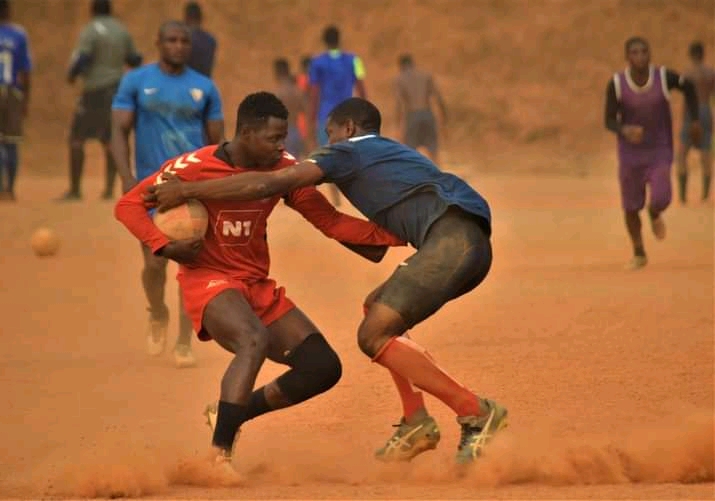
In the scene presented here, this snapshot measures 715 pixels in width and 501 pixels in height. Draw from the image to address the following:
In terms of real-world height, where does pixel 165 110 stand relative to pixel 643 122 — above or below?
above

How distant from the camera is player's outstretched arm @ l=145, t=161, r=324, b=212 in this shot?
23.4 ft

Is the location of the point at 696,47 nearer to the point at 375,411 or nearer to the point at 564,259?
the point at 564,259

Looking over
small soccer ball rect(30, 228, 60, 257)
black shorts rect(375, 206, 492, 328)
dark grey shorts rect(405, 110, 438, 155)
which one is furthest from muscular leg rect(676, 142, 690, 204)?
black shorts rect(375, 206, 492, 328)

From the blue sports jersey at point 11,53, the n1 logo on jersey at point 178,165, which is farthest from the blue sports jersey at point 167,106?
the blue sports jersey at point 11,53

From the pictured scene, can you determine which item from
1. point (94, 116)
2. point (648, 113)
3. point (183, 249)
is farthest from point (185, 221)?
point (94, 116)

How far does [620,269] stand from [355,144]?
303 inches

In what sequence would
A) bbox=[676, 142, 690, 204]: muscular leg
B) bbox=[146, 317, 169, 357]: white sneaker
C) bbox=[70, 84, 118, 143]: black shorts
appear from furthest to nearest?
bbox=[676, 142, 690, 204]: muscular leg < bbox=[70, 84, 118, 143]: black shorts < bbox=[146, 317, 169, 357]: white sneaker

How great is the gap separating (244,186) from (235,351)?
75cm

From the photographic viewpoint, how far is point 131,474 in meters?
7.10

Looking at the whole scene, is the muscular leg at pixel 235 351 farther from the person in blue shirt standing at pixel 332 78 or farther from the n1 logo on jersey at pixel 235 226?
the person in blue shirt standing at pixel 332 78

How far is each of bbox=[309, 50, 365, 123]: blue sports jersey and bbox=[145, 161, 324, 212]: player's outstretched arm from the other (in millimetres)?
11987

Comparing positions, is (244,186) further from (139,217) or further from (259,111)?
(139,217)

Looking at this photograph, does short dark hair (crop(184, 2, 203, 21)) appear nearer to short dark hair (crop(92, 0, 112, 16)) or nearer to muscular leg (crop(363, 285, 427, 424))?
short dark hair (crop(92, 0, 112, 16))

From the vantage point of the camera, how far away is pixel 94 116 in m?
19.0
